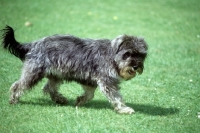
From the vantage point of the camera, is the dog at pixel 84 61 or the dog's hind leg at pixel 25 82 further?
the dog's hind leg at pixel 25 82

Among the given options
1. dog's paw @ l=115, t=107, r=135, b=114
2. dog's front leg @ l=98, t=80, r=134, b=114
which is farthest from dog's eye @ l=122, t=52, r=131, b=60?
dog's paw @ l=115, t=107, r=135, b=114

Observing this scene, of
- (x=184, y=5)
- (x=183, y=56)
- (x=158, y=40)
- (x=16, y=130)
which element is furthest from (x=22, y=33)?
(x=184, y=5)

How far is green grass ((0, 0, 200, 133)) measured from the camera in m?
6.86

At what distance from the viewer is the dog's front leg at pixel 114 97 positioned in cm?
744

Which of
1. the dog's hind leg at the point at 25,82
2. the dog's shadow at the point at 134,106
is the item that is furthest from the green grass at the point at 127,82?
the dog's hind leg at the point at 25,82

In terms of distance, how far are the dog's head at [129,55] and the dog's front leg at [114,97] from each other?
369 millimetres

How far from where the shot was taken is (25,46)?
7.91 meters

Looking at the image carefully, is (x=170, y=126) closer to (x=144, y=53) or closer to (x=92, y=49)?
(x=144, y=53)

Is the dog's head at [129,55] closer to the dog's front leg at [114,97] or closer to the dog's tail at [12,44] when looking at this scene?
the dog's front leg at [114,97]

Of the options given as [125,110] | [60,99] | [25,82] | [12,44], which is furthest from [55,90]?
[125,110]

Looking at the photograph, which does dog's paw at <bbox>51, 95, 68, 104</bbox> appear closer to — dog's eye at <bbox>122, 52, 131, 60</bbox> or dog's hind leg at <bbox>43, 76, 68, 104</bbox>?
dog's hind leg at <bbox>43, 76, 68, 104</bbox>

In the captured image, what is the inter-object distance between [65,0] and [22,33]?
7683 millimetres

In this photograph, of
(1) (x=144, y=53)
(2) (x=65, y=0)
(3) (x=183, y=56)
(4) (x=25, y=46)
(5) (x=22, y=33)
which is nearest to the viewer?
(1) (x=144, y=53)

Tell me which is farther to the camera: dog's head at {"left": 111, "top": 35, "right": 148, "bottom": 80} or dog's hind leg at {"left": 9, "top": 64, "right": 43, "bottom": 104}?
dog's hind leg at {"left": 9, "top": 64, "right": 43, "bottom": 104}
